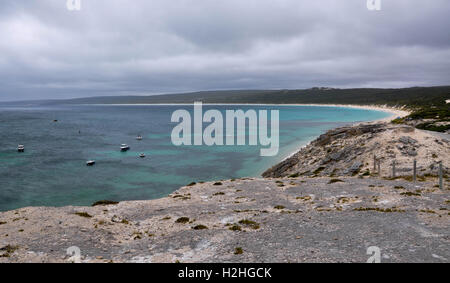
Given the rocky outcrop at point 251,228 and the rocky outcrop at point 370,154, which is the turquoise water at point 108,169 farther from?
the rocky outcrop at point 251,228

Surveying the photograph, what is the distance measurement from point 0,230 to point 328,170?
34.6m

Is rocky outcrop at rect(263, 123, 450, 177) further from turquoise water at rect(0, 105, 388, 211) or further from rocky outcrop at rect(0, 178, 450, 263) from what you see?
turquoise water at rect(0, 105, 388, 211)

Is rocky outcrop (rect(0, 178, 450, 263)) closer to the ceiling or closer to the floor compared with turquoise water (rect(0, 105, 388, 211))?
closer to the ceiling

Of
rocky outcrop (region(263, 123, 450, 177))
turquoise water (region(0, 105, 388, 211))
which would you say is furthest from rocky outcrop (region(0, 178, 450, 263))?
turquoise water (region(0, 105, 388, 211))

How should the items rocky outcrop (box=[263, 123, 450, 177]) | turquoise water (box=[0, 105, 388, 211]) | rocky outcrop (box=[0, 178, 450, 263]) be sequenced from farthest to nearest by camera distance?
turquoise water (box=[0, 105, 388, 211]) < rocky outcrop (box=[263, 123, 450, 177]) < rocky outcrop (box=[0, 178, 450, 263])

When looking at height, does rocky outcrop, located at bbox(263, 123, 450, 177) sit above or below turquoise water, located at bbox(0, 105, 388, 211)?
above

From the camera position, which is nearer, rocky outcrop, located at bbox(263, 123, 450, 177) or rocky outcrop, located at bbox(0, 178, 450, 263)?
rocky outcrop, located at bbox(0, 178, 450, 263)

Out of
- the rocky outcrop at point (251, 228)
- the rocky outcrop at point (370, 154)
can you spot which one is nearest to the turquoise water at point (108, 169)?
the rocky outcrop at point (370, 154)

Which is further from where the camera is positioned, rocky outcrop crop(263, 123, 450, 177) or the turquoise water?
the turquoise water

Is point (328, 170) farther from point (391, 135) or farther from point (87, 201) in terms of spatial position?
point (87, 201)

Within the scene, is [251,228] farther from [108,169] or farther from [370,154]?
[108,169]

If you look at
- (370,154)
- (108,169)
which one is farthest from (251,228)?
(108,169)

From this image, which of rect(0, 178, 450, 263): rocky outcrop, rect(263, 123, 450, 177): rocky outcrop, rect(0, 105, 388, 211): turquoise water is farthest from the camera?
rect(0, 105, 388, 211): turquoise water

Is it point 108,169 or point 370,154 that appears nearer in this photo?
point 370,154
